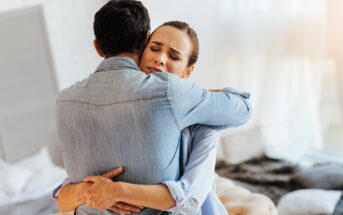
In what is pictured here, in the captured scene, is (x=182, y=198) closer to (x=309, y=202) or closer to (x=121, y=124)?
(x=121, y=124)

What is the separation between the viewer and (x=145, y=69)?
0.90 meters

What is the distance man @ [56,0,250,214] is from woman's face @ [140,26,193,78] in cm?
5

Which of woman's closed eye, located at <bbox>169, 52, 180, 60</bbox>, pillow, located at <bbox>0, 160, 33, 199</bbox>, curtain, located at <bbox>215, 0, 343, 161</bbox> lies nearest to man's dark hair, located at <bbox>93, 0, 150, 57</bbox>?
woman's closed eye, located at <bbox>169, 52, 180, 60</bbox>

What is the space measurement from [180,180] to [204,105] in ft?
0.48

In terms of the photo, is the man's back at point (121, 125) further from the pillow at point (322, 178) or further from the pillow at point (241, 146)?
the pillow at point (241, 146)

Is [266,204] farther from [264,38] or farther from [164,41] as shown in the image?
[264,38]

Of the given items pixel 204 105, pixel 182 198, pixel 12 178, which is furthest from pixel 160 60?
pixel 12 178

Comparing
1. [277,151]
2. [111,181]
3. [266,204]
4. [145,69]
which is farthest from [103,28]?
[277,151]

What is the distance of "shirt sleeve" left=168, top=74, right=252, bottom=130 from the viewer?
29.0 inches

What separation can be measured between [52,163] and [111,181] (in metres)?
2.42

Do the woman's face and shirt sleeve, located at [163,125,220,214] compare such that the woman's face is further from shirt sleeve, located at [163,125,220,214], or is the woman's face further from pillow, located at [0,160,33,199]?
pillow, located at [0,160,33,199]

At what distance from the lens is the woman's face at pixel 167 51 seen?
0.89m

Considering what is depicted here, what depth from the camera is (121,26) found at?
79cm

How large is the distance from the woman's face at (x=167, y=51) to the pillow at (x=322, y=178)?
6.93 feet
